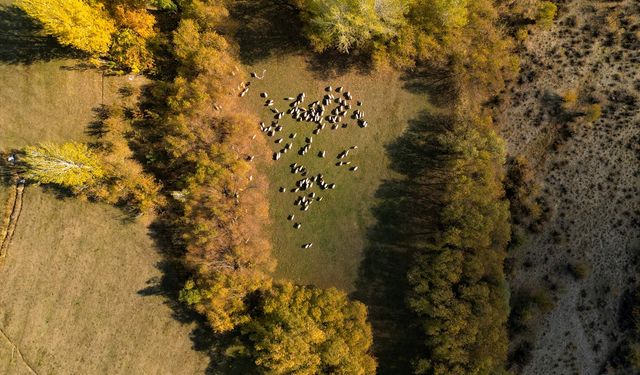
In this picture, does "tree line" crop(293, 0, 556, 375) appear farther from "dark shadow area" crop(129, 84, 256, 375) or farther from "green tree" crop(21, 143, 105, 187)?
"green tree" crop(21, 143, 105, 187)

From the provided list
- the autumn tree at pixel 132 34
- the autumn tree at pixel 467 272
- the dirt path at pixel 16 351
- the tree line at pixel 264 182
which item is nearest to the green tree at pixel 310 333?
the tree line at pixel 264 182

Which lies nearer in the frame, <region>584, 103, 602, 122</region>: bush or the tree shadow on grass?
the tree shadow on grass

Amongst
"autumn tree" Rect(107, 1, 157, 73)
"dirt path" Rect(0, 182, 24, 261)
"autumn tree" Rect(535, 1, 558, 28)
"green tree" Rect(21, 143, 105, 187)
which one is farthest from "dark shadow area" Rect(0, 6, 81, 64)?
"autumn tree" Rect(535, 1, 558, 28)

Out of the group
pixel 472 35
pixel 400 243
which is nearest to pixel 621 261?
pixel 400 243

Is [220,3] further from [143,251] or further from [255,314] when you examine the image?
[255,314]

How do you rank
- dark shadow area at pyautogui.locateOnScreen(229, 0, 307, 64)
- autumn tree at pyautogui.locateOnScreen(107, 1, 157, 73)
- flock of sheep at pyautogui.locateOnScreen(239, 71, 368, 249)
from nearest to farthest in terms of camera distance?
1. autumn tree at pyautogui.locateOnScreen(107, 1, 157, 73)
2. flock of sheep at pyautogui.locateOnScreen(239, 71, 368, 249)
3. dark shadow area at pyautogui.locateOnScreen(229, 0, 307, 64)
